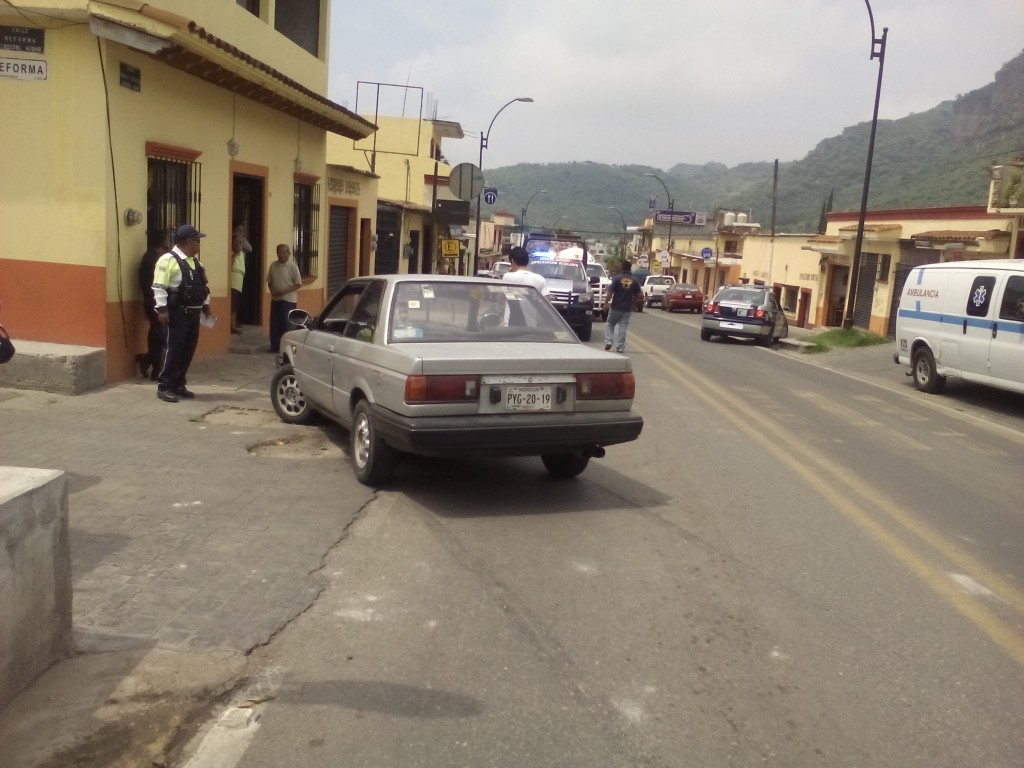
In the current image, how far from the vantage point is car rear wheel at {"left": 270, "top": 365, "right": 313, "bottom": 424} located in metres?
8.82

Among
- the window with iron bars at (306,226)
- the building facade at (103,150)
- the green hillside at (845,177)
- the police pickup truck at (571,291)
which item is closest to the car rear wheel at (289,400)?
the building facade at (103,150)

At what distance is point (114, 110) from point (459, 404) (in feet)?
19.2

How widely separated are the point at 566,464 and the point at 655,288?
47.1 meters

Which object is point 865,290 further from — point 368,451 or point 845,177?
point 845,177

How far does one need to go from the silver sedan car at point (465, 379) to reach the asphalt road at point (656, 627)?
480 millimetres

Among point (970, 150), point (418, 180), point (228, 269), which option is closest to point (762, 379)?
point (228, 269)

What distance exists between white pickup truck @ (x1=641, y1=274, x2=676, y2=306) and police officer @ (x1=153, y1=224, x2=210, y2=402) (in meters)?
44.6

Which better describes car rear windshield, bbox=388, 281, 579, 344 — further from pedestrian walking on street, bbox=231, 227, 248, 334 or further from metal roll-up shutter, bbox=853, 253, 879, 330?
metal roll-up shutter, bbox=853, 253, 879, 330

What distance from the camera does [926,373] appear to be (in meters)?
15.4

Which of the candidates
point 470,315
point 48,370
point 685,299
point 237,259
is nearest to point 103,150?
point 48,370

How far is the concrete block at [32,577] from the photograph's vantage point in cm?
342

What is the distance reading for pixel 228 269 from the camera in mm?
13039

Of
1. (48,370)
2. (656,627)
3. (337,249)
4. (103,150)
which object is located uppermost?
(103,150)

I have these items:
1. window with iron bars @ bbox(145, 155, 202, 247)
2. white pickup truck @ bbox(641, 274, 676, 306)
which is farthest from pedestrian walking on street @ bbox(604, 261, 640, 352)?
white pickup truck @ bbox(641, 274, 676, 306)
